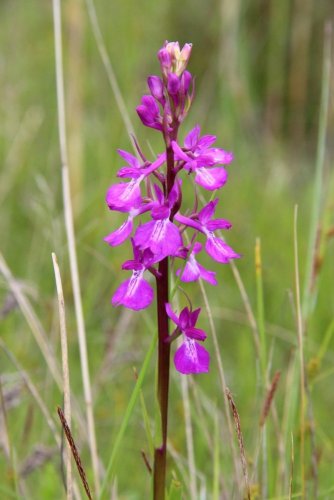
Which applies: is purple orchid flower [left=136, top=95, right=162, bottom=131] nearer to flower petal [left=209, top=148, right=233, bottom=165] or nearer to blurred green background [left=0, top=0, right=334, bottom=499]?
flower petal [left=209, top=148, right=233, bottom=165]

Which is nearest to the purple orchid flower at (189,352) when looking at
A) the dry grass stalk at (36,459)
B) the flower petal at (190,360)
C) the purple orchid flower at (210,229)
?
the flower petal at (190,360)

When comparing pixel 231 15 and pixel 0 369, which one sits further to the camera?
pixel 231 15

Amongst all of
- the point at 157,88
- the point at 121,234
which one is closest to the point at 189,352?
the point at 121,234

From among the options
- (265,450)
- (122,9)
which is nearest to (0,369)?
(265,450)

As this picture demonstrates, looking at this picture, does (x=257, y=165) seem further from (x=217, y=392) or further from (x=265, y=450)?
(x=265, y=450)

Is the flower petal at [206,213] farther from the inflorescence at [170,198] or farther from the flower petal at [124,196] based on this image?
the flower petal at [124,196]

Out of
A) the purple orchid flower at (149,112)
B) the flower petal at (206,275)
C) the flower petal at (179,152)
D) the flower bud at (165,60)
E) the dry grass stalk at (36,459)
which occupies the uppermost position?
the flower bud at (165,60)

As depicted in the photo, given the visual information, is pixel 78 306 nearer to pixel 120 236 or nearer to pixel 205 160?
pixel 120 236

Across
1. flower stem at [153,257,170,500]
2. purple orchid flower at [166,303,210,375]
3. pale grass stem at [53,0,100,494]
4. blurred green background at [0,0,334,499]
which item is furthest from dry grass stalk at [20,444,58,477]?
purple orchid flower at [166,303,210,375]
